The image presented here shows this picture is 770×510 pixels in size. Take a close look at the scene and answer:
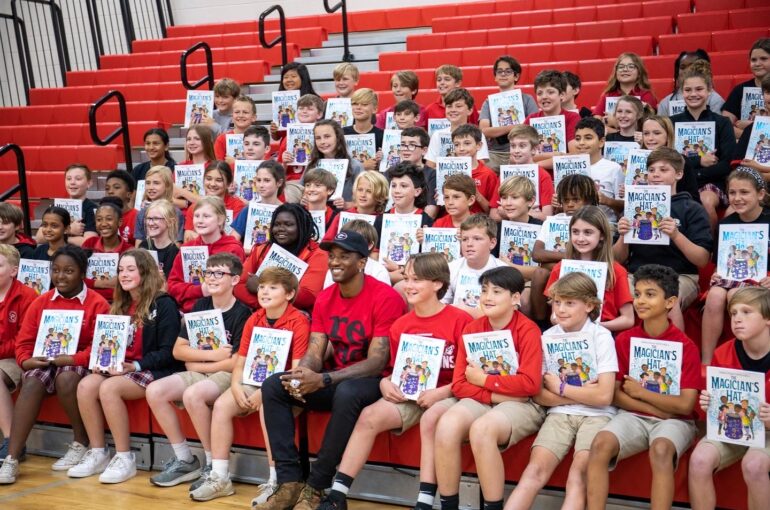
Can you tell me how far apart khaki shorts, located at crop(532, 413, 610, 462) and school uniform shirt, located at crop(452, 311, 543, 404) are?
17 cm

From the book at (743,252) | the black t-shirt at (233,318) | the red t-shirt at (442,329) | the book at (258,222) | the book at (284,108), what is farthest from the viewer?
the book at (284,108)

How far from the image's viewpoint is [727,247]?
4.86 m

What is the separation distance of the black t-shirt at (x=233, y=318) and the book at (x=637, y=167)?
2.32m

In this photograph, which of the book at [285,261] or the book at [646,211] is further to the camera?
the book at [285,261]

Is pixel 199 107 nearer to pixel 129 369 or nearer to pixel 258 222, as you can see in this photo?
pixel 258 222

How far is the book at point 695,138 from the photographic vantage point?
602cm

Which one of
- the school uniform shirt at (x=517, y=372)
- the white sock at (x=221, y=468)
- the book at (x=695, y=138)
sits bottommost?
the white sock at (x=221, y=468)

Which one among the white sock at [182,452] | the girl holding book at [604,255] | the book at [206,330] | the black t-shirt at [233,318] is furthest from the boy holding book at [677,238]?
the white sock at [182,452]

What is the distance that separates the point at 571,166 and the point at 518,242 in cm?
74

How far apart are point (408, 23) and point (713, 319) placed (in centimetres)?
665

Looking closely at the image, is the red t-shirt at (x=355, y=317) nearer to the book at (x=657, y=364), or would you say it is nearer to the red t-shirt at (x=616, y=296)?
the red t-shirt at (x=616, y=296)

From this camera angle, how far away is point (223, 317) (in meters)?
5.25

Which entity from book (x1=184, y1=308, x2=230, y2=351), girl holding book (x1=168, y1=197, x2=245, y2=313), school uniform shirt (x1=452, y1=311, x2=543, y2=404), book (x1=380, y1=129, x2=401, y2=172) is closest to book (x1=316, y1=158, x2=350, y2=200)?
book (x1=380, y1=129, x2=401, y2=172)

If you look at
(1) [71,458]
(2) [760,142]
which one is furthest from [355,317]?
(2) [760,142]
